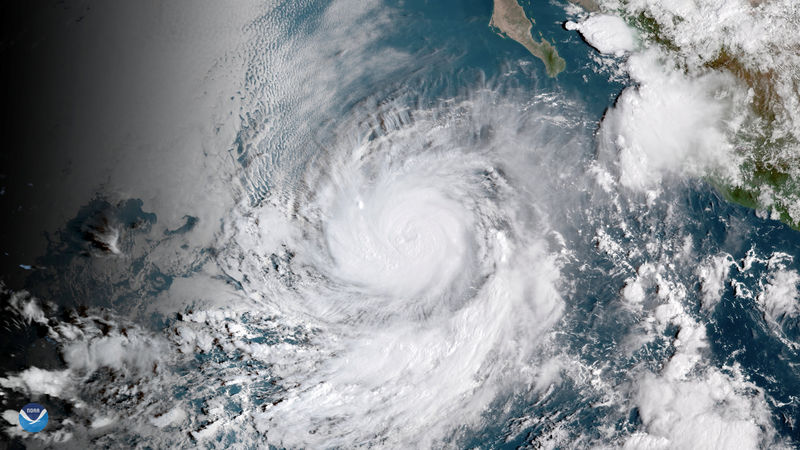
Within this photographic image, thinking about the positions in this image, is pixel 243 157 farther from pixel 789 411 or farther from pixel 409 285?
pixel 789 411

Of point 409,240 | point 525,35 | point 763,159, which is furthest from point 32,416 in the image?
point 763,159

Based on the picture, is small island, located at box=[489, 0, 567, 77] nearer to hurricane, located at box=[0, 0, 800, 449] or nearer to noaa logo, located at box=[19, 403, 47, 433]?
hurricane, located at box=[0, 0, 800, 449]

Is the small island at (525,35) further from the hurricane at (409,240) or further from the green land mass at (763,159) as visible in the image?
the green land mass at (763,159)

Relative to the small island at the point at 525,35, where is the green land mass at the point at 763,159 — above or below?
below

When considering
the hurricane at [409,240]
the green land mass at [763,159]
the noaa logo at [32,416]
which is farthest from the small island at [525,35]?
the noaa logo at [32,416]

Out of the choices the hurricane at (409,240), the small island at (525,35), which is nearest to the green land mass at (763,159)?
the hurricane at (409,240)

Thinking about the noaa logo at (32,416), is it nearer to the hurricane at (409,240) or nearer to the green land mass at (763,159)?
the hurricane at (409,240)

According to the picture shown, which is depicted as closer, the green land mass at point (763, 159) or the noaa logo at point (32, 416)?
the noaa logo at point (32, 416)
